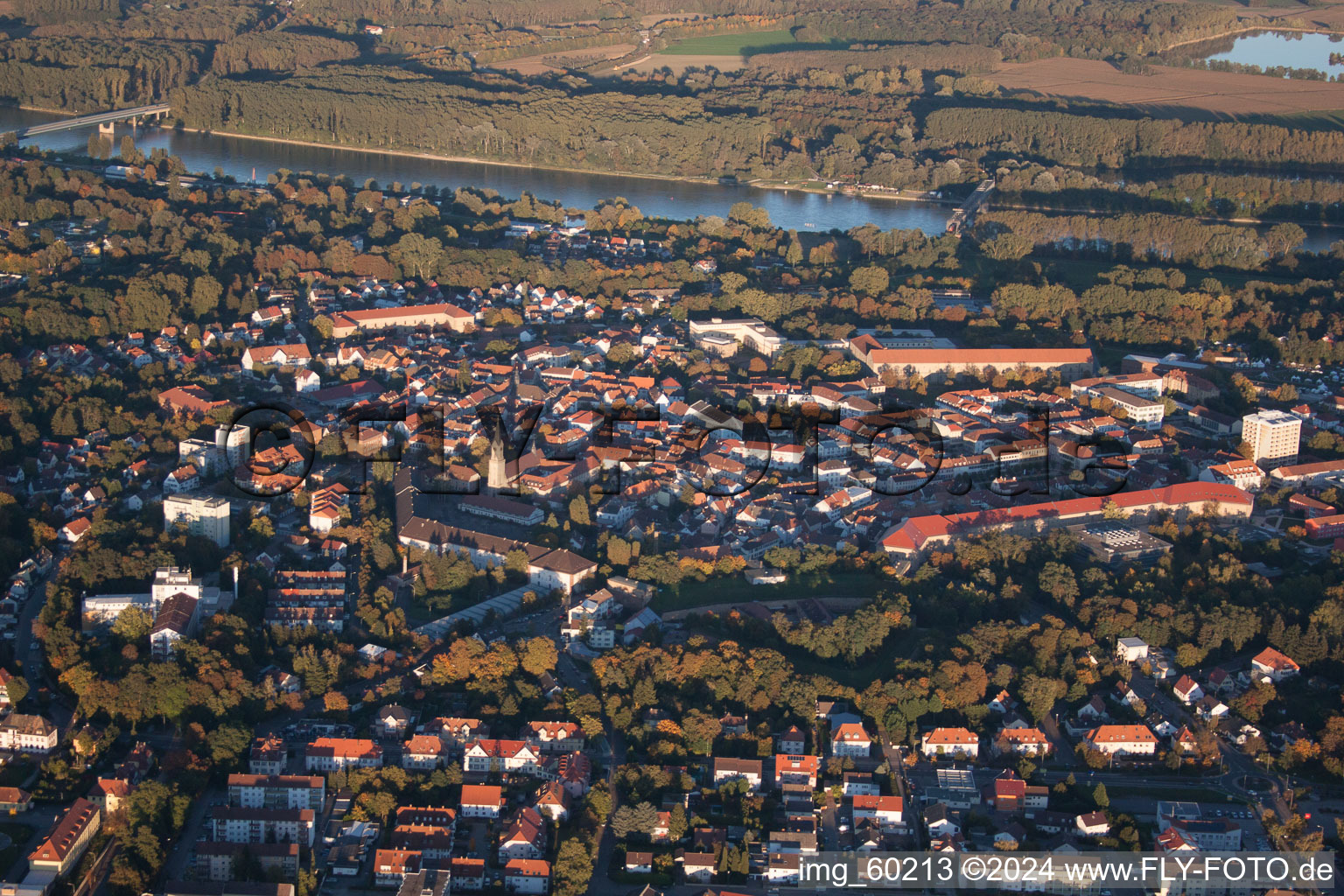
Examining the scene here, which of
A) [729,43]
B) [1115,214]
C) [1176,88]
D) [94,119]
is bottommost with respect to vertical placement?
[1115,214]

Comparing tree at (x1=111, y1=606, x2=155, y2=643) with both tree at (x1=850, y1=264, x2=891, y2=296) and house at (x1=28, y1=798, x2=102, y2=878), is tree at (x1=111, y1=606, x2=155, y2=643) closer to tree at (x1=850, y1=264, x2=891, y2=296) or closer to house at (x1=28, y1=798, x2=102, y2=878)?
house at (x1=28, y1=798, x2=102, y2=878)

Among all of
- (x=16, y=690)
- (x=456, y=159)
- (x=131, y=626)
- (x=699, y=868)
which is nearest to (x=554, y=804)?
(x=699, y=868)

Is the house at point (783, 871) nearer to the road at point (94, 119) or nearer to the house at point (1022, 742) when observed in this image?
the house at point (1022, 742)

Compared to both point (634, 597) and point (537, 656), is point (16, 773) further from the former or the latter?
point (634, 597)

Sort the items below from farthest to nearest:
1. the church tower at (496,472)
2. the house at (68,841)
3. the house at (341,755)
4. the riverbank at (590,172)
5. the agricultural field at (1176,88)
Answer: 1. the agricultural field at (1176,88)
2. the riverbank at (590,172)
3. the church tower at (496,472)
4. the house at (341,755)
5. the house at (68,841)

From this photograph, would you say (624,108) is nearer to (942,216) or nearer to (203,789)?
(942,216)

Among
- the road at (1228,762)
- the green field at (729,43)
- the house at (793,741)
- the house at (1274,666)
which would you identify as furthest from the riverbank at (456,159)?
the house at (793,741)

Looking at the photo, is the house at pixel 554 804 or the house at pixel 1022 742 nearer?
the house at pixel 554 804
